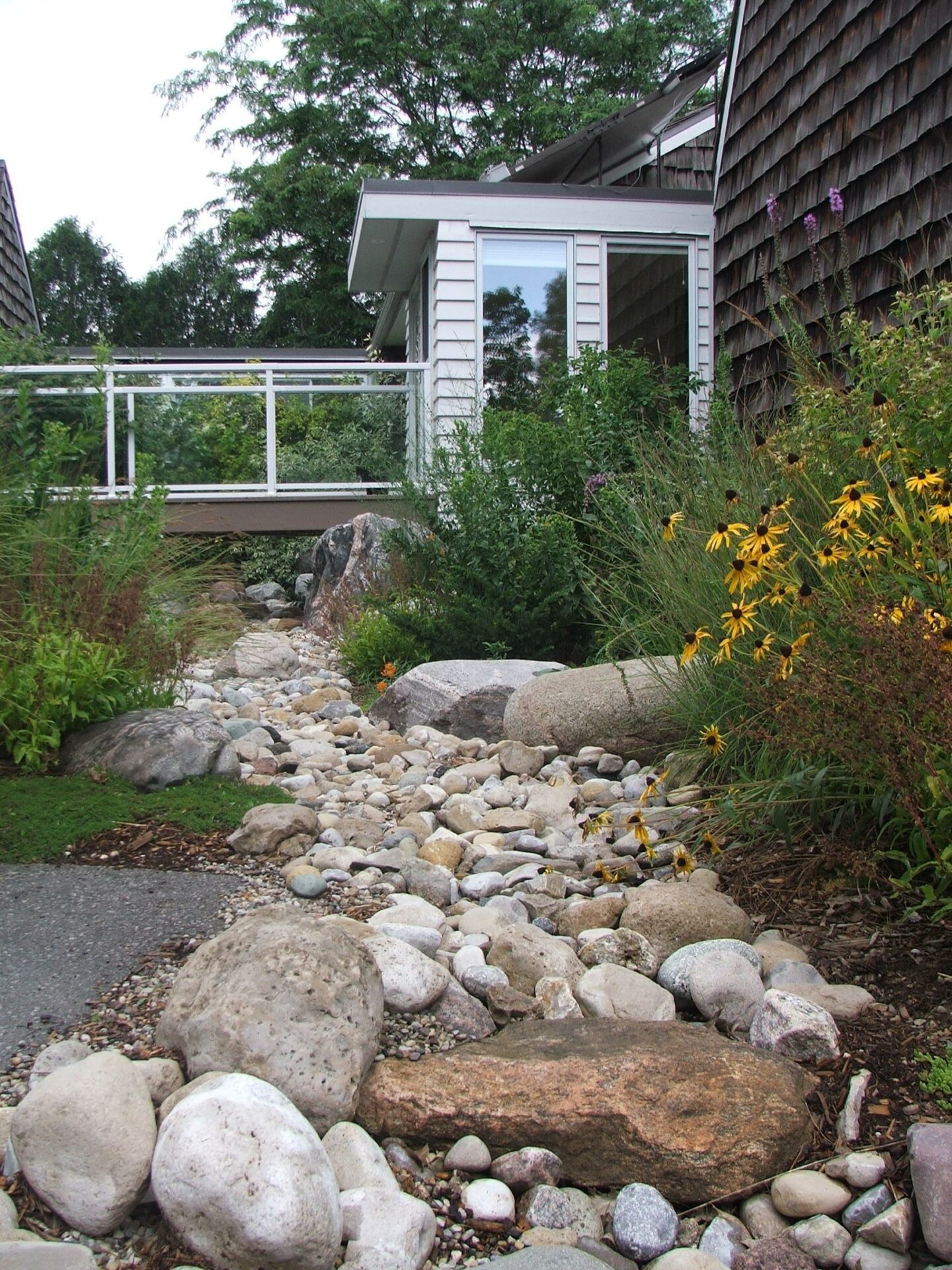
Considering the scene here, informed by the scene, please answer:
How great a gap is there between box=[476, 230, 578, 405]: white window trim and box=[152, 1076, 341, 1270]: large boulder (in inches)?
325

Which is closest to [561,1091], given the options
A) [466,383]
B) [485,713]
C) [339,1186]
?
[339,1186]

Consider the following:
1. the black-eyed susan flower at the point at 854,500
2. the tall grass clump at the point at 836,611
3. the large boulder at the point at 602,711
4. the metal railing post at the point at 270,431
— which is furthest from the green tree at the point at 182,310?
the black-eyed susan flower at the point at 854,500

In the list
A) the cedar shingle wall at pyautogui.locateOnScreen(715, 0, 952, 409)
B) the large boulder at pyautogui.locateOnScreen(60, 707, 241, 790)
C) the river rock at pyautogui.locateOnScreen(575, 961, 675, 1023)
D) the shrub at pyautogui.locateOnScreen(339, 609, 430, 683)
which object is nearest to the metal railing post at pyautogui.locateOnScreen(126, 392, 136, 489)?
the shrub at pyautogui.locateOnScreen(339, 609, 430, 683)

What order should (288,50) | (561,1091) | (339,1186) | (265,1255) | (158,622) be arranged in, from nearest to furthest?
(265,1255), (339,1186), (561,1091), (158,622), (288,50)

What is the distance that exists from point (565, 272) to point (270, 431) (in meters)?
2.89

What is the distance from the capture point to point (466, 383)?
965 centimetres

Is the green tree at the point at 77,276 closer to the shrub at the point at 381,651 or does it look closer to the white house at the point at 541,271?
the white house at the point at 541,271

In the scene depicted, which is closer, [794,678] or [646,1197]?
[646,1197]

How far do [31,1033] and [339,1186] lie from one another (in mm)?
736

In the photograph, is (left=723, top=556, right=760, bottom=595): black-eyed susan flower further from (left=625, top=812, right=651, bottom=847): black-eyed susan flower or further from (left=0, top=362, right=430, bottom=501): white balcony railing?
(left=0, top=362, right=430, bottom=501): white balcony railing

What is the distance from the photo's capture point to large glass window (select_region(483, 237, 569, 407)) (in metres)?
9.74

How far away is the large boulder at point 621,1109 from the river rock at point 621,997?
28 centimetres

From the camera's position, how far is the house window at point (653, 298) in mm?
9961

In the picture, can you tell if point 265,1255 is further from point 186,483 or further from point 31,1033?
point 186,483
